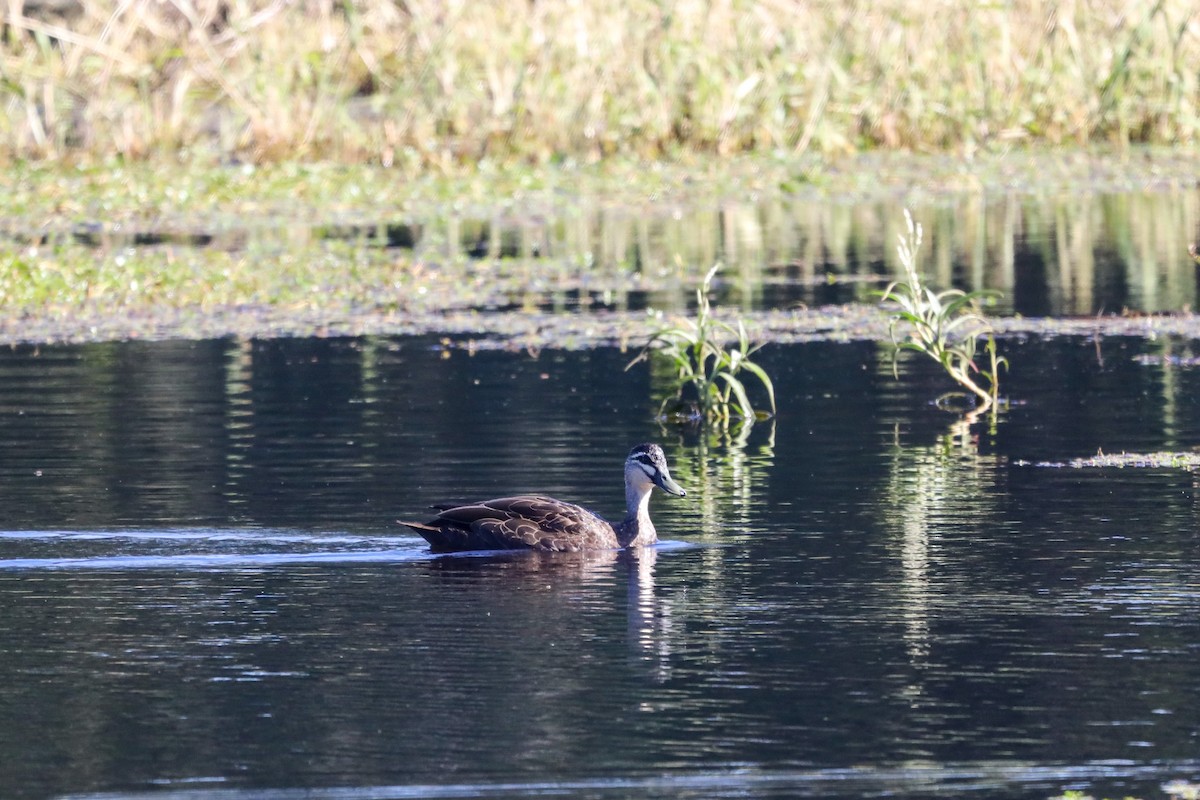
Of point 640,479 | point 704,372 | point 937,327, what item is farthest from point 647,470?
point 704,372

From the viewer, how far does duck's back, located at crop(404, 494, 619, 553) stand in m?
10.4

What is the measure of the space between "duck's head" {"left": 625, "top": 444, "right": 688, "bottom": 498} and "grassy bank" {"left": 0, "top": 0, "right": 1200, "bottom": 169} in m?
18.5

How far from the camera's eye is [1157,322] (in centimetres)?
1792

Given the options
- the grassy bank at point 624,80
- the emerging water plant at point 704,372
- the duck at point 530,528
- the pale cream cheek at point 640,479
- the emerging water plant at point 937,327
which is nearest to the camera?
the duck at point 530,528

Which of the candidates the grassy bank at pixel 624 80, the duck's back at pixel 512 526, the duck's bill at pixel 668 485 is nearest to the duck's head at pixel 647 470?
the duck's bill at pixel 668 485

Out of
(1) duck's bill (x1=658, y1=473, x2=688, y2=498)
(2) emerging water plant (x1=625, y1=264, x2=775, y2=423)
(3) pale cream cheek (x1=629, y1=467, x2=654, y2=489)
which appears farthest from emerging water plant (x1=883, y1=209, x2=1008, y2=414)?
(3) pale cream cheek (x1=629, y1=467, x2=654, y2=489)

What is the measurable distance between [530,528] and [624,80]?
19.8 m

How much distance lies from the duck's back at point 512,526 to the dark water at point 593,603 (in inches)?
4.1

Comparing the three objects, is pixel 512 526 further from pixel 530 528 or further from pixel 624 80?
pixel 624 80

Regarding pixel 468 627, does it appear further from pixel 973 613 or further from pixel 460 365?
pixel 460 365

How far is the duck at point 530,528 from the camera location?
10367mm

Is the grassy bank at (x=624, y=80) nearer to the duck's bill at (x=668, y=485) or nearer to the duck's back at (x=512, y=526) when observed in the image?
the duck's bill at (x=668, y=485)

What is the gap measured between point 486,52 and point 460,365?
43.6 feet

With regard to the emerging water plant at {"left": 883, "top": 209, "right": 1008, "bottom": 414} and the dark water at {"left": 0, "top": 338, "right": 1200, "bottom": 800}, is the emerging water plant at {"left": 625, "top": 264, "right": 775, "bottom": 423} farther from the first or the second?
the emerging water plant at {"left": 883, "top": 209, "right": 1008, "bottom": 414}
